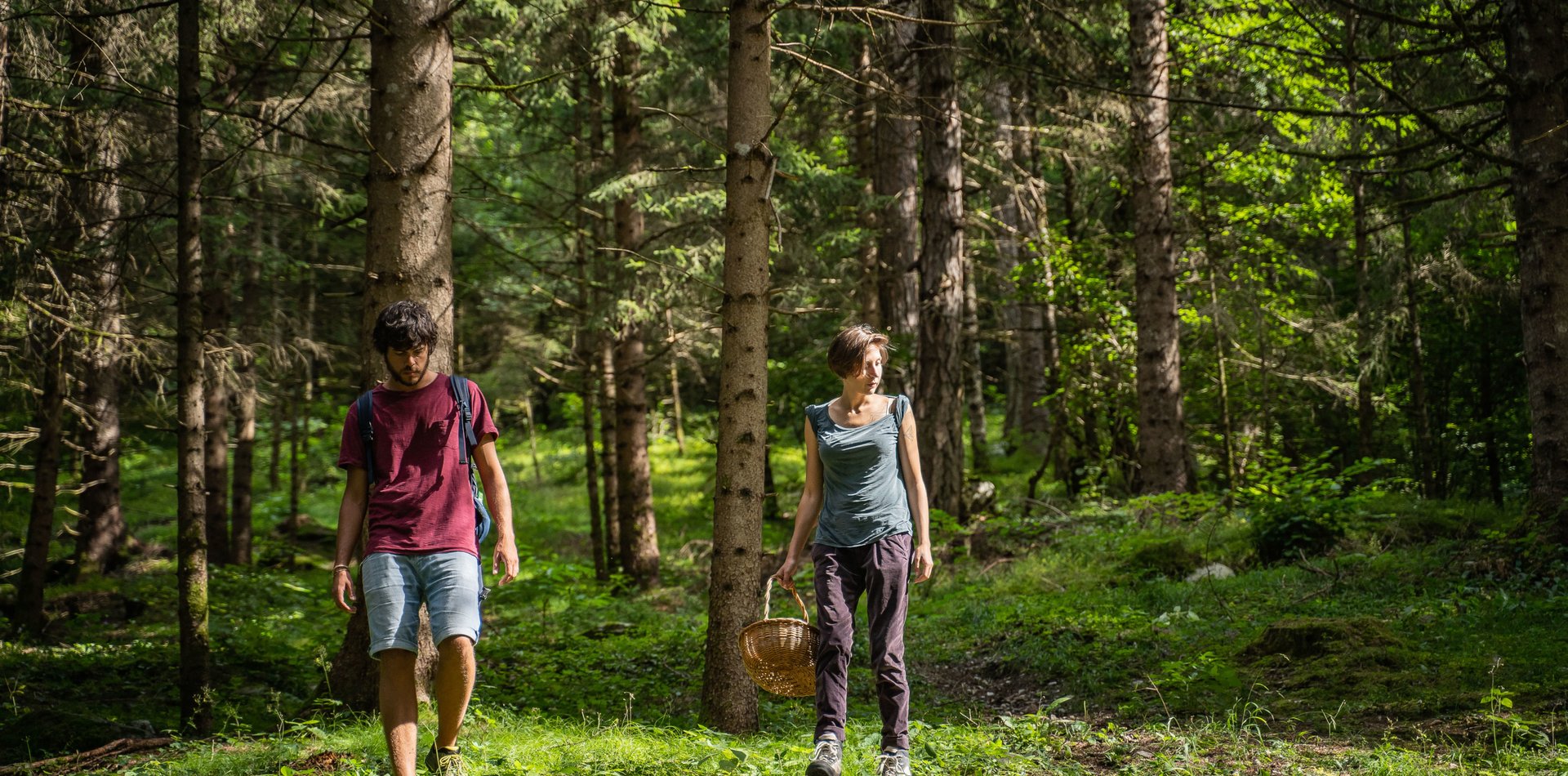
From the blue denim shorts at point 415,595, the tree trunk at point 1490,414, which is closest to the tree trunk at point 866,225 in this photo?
the tree trunk at point 1490,414

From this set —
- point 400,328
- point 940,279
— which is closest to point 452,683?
point 400,328

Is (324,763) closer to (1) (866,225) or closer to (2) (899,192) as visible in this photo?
(2) (899,192)

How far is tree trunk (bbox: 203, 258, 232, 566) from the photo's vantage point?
14.2 meters

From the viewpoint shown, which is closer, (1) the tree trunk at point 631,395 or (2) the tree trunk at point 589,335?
(2) the tree trunk at point 589,335

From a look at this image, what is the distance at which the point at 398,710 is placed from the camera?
161 inches

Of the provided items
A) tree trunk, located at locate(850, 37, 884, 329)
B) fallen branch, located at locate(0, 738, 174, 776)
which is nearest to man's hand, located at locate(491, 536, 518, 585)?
fallen branch, located at locate(0, 738, 174, 776)

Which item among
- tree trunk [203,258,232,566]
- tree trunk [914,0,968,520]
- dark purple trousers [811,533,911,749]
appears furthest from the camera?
tree trunk [203,258,232,566]

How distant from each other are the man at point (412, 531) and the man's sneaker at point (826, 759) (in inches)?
58.7

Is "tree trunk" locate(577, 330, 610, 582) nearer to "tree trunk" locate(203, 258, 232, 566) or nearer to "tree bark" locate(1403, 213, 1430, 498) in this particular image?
"tree trunk" locate(203, 258, 232, 566)

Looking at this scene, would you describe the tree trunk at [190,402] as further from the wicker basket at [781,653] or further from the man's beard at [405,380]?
the wicker basket at [781,653]

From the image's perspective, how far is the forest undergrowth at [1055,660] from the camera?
515 cm

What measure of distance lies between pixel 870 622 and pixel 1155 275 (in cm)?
914

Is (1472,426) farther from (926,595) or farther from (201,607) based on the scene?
(201,607)

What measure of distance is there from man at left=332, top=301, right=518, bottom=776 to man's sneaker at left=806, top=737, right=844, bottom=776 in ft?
4.89
